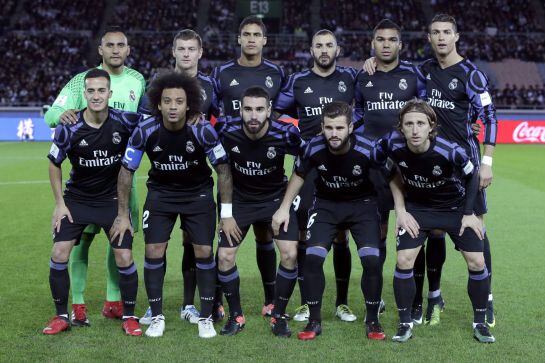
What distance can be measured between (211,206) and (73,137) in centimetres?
127

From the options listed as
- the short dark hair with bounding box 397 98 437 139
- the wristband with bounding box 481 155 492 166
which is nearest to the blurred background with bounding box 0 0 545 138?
the wristband with bounding box 481 155 492 166

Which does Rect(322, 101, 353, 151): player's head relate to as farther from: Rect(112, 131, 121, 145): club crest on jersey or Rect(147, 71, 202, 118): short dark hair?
Rect(112, 131, 121, 145): club crest on jersey

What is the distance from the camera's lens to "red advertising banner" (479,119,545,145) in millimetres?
27672

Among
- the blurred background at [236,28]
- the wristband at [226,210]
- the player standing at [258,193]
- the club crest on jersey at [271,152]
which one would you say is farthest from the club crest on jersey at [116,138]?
the blurred background at [236,28]

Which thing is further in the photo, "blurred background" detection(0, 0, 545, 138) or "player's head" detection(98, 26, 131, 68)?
"blurred background" detection(0, 0, 545, 138)

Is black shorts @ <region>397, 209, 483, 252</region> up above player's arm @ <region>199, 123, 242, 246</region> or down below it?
below

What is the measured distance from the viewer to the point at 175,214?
630 cm

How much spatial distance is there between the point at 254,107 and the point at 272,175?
25.9 inches

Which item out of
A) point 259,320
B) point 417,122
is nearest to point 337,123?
point 417,122

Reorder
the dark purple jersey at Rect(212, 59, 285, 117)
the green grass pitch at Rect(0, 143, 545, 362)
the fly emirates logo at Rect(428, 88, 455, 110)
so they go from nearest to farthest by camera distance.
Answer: the green grass pitch at Rect(0, 143, 545, 362)
the fly emirates logo at Rect(428, 88, 455, 110)
the dark purple jersey at Rect(212, 59, 285, 117)

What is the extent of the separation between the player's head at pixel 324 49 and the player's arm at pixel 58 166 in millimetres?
2261

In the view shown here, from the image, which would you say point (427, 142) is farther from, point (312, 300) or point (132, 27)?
point (132, 27)

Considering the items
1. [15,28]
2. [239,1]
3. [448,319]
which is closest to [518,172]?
[448,319]

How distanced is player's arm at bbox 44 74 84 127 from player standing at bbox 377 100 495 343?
256 centimetres
